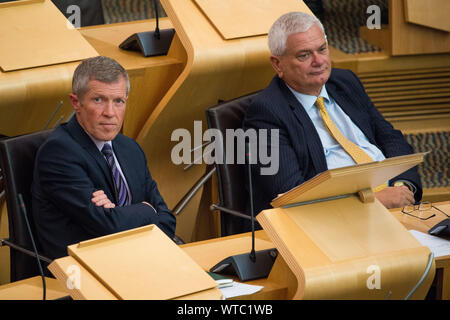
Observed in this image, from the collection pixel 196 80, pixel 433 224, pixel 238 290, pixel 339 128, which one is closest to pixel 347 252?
pixel 238 290

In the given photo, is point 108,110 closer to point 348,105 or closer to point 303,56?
point 303,56

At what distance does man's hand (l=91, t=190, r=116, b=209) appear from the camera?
2.27 metres

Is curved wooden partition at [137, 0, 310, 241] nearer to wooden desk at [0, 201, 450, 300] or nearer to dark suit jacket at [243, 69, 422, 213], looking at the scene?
dark suit jacket at [243, 69, 422, 213]

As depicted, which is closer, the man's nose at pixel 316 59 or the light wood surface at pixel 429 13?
the man's nose at pixel 316 59

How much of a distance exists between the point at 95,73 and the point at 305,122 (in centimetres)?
84

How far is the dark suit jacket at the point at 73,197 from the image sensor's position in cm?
225

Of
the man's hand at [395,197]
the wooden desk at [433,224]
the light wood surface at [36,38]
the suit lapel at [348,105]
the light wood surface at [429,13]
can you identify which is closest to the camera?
the wooden desk at [433,224]

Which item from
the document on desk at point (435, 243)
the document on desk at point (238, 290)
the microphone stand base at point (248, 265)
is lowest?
the document on desk at point (435, 243)

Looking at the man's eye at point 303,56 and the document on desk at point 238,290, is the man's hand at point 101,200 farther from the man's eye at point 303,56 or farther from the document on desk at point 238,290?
the man's eye at point 303,56

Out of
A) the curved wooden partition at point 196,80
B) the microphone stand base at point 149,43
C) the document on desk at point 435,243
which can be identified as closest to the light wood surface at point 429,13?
the curved wooden partition at point 196,80

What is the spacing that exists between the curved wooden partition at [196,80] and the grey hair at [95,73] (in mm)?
731

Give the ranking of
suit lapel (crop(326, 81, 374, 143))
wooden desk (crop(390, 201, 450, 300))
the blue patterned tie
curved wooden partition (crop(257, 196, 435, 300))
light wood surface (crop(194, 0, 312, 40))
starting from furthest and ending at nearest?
light wood surface (crop(194, 0, 312, 40)) < suit lapel (crop(326, 81, 374, 143)) < the blue patterned tie < wooden desk (crop(390, 201, 450, 300)) < curved wooden partition (crop(257, 196, 435, 300))

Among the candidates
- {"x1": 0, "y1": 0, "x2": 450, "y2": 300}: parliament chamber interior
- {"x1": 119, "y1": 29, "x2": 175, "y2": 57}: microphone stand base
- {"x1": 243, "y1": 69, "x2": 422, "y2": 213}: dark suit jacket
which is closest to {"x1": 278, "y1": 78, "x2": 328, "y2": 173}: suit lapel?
{"x1": 243, "y1": 69, "x2": 422, "y2": 213}: dark suit jacket

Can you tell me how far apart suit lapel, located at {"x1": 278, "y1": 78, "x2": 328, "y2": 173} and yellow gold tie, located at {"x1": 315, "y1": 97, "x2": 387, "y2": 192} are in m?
0.08
